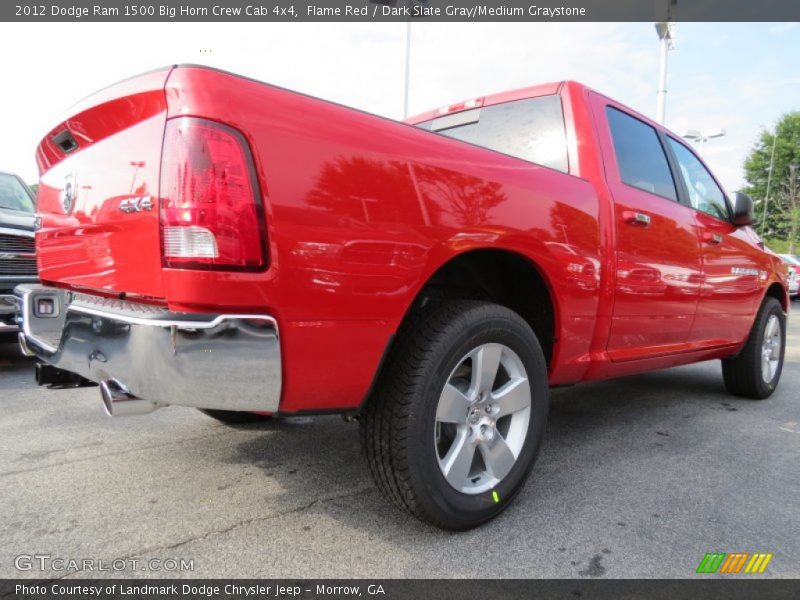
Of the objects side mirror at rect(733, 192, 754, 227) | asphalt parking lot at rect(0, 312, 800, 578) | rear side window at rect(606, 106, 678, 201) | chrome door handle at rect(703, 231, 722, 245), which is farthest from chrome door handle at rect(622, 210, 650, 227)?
side mirror at rect(733, 192, 754, 227)

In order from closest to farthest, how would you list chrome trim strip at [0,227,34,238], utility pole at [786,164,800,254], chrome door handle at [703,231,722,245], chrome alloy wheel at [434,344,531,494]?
chrome alloy wheel at [434,344,531,494], chrome door handle at [703,231,722,245], chrome trim strip at [0,227,34,238], utility pole at [786,164,800,254]

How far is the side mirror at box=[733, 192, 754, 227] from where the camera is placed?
149 inches

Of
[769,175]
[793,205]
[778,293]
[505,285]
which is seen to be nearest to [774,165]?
[769,175]

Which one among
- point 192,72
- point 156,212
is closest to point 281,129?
point 192,72

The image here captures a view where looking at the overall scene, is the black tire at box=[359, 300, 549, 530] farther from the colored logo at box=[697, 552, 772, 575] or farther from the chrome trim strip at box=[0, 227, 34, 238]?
the chrome trim strip at box=[0, 227, 34, 238]

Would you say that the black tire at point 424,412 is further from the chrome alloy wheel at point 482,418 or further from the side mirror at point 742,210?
→ the side mirror at point 742,210

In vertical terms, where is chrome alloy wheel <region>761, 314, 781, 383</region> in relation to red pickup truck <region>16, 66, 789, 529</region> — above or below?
below

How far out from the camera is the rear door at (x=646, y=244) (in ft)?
8.90

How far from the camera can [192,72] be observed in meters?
1.52

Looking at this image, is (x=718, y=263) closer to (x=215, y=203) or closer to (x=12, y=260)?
(x=215, y=203)

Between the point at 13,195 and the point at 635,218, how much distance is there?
238 inches

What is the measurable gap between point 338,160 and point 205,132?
1.22 feet

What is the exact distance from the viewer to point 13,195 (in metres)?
5.74

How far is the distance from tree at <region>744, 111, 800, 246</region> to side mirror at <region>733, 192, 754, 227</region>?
156 ft
